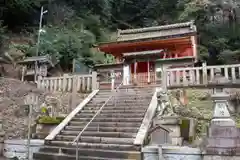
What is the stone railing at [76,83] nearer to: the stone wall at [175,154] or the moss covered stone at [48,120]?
the moss covered stone at [48,120]

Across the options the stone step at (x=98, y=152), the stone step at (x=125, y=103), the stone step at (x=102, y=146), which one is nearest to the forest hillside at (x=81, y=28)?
the stone step at (x=125, y=103)

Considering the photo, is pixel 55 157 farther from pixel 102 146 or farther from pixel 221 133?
pixel 221 133

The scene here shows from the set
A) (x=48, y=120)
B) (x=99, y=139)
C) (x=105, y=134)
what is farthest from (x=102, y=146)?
(x=48, y=120)

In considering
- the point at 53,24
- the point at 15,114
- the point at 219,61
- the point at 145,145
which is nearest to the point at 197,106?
the point at 145,145

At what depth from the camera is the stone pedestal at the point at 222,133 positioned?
17.6 ft

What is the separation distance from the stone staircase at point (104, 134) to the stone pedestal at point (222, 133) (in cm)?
183

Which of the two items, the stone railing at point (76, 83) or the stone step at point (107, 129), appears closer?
the stone step at point (107, 129)

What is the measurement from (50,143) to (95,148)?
4.96 feet

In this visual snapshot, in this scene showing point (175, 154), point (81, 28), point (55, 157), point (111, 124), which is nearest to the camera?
point (175, 154)

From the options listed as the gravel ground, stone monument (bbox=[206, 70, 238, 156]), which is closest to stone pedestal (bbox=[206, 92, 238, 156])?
stone monument (bbox=[206, 70, 238, 156])

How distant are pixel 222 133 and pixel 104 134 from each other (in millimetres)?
3435

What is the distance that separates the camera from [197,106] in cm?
905

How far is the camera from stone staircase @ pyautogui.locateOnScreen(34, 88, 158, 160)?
638 centimetres

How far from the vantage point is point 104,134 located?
7.30 meters
